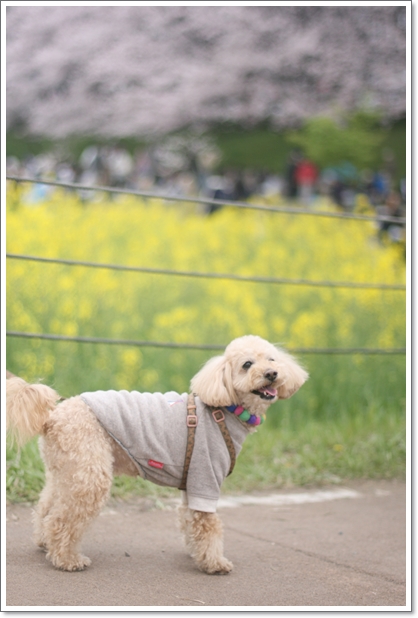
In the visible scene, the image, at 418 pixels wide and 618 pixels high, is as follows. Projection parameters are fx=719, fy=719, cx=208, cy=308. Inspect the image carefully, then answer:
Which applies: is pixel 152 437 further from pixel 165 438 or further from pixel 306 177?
pixel 306 177

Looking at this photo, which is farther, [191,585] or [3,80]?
[3,80]

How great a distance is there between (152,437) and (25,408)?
549 mm

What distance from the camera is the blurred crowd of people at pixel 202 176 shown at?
14.6 meters

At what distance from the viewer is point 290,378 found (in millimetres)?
3240

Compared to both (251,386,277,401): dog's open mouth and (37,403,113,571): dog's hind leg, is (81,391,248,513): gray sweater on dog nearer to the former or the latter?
(37,403,113,571): dog's hind leg

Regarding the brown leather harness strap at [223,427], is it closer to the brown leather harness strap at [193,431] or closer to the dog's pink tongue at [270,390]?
the brown leather harness strap at [193,431]

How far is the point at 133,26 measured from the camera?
17656 mm

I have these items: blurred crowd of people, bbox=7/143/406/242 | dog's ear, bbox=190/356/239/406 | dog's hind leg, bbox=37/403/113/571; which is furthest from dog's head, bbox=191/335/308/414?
blurred crowd of people, bbox=7/143/406/242

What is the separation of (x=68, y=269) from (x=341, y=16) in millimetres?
9911

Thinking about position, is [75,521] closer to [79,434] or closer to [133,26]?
[79,434]

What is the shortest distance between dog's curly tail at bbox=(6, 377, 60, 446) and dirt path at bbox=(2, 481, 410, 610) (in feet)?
Answer: 1.91

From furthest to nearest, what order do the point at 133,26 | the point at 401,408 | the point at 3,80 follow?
the point at 133,26 → the point at 401,408 → the point at 3,80

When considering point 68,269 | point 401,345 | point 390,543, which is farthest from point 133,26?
point 390,543

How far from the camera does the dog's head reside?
3.12 metres
